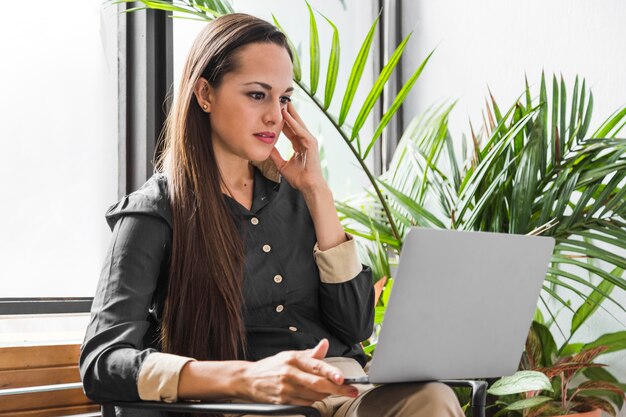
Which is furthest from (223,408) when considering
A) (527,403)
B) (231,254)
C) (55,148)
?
(55,148)

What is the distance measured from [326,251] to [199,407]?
1.75 ft

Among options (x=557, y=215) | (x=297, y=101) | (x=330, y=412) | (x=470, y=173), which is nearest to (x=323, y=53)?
(x=297, y=101)

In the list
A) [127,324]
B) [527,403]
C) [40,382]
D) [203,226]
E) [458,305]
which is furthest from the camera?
[527,403]

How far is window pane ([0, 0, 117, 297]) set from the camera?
2.24m

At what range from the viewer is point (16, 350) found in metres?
1.83

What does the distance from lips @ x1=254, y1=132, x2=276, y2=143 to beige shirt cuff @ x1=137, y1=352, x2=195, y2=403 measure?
52cm

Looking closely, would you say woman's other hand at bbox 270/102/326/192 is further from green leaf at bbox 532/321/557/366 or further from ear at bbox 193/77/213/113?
green leaf at bbox 532/321/557/366

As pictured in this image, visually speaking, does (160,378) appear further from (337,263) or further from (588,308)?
(588,308)

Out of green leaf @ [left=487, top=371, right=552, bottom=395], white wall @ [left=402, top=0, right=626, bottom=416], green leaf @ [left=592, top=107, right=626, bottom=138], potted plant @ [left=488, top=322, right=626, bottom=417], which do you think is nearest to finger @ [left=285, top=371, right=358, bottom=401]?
green leaf @ [left=487, top=371, right=552, bottom=395]

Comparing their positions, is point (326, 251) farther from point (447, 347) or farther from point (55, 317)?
point (55, 317)

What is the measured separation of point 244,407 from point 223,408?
0.17 feet

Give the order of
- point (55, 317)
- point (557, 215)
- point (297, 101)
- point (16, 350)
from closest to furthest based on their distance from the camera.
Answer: point (16, 350) < point (557, 215) < point (55, 317) < point (297, 101)

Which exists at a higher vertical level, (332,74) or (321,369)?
(332,74)

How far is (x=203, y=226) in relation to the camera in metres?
1.53
